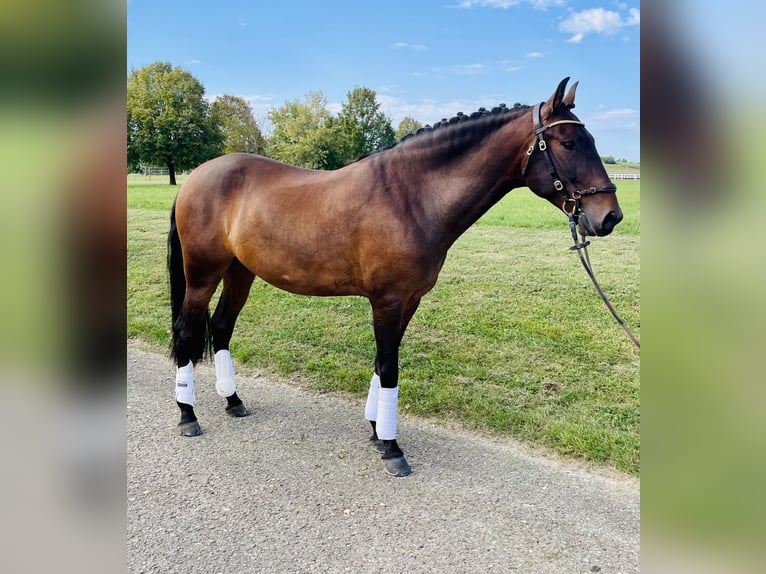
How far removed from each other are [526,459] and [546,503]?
52 cm

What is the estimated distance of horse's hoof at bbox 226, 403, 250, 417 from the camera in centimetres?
426

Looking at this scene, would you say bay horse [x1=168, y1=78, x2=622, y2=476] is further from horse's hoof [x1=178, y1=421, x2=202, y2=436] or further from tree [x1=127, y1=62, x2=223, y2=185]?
tree [x1=127, y1=62, x2=223, y2=185]


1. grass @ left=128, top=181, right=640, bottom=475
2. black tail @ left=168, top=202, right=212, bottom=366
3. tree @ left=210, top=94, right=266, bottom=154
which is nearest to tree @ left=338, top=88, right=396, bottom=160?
tree @ left=210, top=94, right=266, bottom=154

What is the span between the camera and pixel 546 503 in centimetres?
305

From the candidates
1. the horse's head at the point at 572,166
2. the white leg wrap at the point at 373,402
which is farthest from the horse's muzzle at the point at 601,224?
the white leg wrap at the point at 373,402

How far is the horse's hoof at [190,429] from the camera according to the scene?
3906mm

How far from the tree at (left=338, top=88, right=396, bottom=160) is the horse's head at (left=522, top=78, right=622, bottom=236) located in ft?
102

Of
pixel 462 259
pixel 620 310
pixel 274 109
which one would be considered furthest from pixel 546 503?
pixel 274 109

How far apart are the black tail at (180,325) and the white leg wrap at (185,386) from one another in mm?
62

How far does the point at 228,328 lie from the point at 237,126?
3540 centimetres

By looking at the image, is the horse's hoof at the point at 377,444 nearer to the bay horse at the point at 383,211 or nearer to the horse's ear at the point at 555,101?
the bay horse at the point at 383,211

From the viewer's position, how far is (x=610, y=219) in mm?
2809
